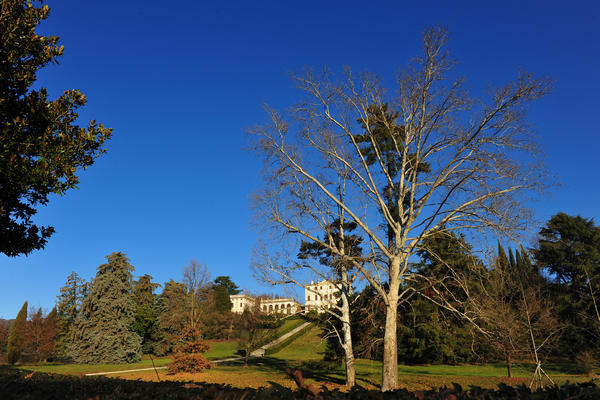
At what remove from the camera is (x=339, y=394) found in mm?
2623

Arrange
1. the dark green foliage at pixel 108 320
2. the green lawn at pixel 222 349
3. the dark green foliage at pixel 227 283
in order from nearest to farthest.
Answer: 1. the dark green foliage at pixel 108 320
2. the green lawn at pixel 222 349
3. the dark green foliage at pixel 227 283

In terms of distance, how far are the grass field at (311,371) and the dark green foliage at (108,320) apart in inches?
76.3

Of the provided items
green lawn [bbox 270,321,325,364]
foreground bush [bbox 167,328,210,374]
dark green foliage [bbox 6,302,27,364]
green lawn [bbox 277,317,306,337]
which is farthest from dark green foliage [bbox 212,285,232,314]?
foreground bush [bbox 167,328,210,374]

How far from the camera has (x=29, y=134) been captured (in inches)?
367

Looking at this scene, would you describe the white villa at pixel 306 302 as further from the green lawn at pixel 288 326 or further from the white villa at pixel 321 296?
the green lawn at pixel 288 326

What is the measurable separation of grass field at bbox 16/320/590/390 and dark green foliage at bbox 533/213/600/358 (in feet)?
15.2

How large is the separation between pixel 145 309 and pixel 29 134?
116 ft

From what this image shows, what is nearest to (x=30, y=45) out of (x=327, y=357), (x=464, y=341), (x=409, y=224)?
(x=409, y=224)

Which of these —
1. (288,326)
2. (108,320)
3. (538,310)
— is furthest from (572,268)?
(108,320)

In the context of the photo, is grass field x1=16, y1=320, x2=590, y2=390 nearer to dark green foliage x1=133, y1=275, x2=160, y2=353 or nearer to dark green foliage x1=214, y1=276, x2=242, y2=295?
dark green foliage x1=133, y1=275, x2=160, y2=353

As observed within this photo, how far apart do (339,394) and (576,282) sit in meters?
35.7

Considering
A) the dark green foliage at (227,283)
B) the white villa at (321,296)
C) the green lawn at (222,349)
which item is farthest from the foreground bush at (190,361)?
the dark green foliage at (227,283)

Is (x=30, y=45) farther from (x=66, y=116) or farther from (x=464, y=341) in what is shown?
(x=464, y=341)

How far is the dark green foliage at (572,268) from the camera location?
27047mm
